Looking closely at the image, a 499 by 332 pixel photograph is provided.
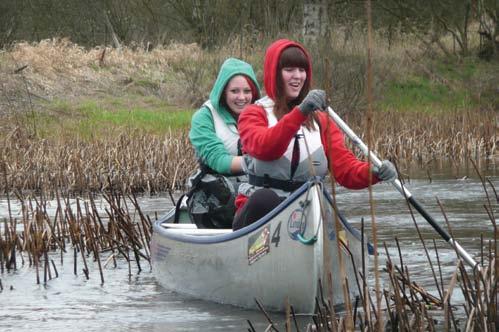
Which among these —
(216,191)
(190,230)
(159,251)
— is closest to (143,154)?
(159,251)

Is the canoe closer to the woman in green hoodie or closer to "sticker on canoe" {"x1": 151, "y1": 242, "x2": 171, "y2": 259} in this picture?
"sticker on canoe" {"x1": 151, "y1": 242, "x2": 171, "y2": 259}

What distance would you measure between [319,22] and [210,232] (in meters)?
17.9

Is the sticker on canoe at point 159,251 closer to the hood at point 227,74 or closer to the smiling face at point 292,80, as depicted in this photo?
the hood at point 227,74

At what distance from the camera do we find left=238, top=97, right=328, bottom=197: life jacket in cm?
668

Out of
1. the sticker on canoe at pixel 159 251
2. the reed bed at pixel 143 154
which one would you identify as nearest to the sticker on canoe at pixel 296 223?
the sticker on canoe at pixel 159 251

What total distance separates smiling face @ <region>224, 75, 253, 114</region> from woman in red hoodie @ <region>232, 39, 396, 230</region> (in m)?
1.16

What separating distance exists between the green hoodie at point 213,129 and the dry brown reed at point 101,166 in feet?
16.9

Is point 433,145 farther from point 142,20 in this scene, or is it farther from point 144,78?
point 142,20

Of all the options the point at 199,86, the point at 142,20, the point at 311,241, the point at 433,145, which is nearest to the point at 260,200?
the point at 311,241

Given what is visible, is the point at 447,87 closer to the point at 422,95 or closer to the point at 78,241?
the point at 422,95

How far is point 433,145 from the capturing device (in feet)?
53.9

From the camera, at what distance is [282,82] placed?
6.64 m

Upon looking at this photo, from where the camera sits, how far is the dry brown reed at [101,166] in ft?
44.2

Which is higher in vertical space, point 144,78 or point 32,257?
point 144,78
